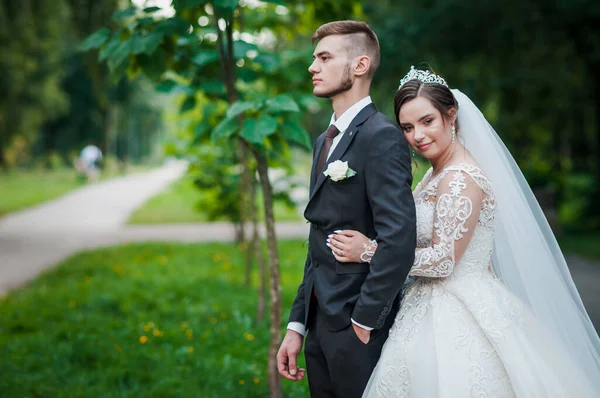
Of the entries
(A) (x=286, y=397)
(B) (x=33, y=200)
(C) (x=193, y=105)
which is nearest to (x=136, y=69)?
(C) (x=193, y=105)

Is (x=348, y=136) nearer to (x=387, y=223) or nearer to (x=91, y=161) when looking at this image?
(x=387, y=223)

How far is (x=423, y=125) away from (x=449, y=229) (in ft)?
1.42

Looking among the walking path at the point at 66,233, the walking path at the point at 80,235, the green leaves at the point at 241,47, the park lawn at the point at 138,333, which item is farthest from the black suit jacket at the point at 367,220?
the walking path at the point at 66,233

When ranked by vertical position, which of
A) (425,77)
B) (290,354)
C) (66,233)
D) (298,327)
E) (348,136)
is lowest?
(66,233)

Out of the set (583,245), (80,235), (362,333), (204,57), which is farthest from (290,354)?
(80,235)

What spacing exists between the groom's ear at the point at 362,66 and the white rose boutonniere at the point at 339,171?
0.37 m

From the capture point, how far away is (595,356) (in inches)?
110

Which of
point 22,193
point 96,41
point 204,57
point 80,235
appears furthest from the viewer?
point 22,193

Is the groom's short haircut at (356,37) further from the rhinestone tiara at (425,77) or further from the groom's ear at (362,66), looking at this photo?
the rhinestone tiara at (425,77)

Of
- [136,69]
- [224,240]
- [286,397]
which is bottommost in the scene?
[224,240]

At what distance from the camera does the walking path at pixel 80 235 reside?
944cm

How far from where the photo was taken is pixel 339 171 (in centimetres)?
234

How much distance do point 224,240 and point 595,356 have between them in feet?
34.1

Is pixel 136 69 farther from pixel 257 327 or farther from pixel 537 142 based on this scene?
pixel 537 142
